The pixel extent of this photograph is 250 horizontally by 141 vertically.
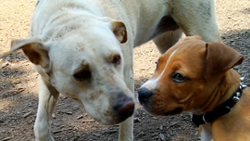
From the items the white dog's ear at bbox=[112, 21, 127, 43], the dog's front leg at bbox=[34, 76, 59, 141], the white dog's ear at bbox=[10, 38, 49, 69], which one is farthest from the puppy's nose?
the dog's front leg at bbox=[34, 76, 59, 141]

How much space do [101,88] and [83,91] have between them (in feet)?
0.59

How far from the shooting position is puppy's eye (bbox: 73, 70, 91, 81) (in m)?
3.16

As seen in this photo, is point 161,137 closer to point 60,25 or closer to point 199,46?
point 199,46

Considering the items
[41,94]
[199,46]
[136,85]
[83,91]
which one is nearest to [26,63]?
[136,85]

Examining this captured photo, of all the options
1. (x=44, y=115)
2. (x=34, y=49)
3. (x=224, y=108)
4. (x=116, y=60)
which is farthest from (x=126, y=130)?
(x=34, y=49)

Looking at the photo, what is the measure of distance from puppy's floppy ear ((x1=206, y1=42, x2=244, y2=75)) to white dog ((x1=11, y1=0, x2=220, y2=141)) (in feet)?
2.16

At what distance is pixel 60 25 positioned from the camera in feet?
11.4

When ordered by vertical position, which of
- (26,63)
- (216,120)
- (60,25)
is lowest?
(26,63)

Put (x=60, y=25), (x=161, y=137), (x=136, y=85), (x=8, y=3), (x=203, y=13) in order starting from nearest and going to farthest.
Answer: (x=60, y=25)
(x=161, y=137)
(x=203, y=13)
(x=136, y=85)
(x=8, y=3)

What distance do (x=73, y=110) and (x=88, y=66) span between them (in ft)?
6.49

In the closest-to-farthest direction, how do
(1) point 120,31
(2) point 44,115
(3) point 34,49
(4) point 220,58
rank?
(4) point 220,58 < (3) point 34,49 < (1) point 120,31 < (2) point 44,115

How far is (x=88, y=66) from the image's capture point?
3.12 metres

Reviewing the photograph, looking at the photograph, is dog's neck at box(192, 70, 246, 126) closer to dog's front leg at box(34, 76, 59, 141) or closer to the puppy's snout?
the puppy's snout

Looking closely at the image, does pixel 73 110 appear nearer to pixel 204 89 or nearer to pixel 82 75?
pixel 82 75
